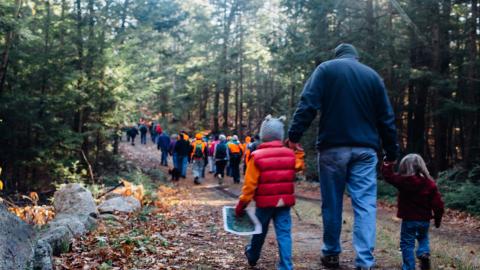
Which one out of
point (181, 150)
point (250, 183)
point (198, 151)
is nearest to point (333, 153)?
point (250, 183)

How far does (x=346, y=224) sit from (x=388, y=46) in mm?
11003

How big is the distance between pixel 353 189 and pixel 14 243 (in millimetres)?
3247

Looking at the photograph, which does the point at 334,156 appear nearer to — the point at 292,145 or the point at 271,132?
the point at 292,145

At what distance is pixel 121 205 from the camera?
10.9 metres

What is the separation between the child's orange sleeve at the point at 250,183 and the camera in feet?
15.3

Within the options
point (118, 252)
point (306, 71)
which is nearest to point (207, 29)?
point (306, 71)

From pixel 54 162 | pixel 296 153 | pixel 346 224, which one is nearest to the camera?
pixel 296 153

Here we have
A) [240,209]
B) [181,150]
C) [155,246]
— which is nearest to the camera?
[240,209]

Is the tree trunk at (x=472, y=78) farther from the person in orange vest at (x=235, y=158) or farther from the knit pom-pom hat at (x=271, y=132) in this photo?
the knit pom-pom hat at (x=271, y=132)

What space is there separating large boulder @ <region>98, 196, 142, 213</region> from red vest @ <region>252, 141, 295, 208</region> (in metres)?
6.64

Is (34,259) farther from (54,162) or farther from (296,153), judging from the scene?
(54,162)

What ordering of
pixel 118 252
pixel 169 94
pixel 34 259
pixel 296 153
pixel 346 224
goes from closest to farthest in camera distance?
1. pixel 34 259
2. pixel 296 153
3. pixel 118 252
4. pixel 346 224
5. pixel 169 94

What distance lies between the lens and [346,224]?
940 cm

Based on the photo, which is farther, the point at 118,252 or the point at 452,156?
the point at 452,156
